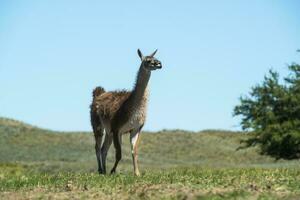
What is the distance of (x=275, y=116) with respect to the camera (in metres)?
44.1

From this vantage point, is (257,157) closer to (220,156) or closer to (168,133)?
(220,156)

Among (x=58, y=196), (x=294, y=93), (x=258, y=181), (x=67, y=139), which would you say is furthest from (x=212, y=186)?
(x=67, y=139)

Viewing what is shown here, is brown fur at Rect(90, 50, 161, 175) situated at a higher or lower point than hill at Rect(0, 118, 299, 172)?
lower

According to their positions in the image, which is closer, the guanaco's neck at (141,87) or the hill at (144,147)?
the guanaco's neck at (141,87)

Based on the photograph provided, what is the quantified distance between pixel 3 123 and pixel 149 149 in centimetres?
1544

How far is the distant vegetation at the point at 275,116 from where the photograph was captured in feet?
139

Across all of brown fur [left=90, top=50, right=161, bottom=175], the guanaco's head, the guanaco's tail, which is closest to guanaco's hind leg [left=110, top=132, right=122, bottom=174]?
brown fur [left=90, top=50, right=161, bottom=175]

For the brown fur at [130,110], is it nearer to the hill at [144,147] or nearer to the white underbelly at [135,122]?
the white underbelly at [135,122]

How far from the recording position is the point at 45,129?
6875 cm

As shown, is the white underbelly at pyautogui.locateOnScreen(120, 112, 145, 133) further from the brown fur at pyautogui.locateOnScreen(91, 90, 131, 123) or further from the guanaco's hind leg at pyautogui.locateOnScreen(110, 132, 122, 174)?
the brown fur at pyautogui.locateOnScreen(91, 90, 131, 123)

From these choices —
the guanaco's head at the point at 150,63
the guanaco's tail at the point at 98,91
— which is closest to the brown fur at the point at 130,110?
the guanaco's head at the point at 150,63

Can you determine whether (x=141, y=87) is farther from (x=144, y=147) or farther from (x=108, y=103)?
(x=144, y=147)

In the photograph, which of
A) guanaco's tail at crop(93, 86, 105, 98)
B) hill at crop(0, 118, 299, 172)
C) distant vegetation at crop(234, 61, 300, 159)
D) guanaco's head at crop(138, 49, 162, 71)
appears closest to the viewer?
guanaco's head at crop(138, 49, 162, 71)

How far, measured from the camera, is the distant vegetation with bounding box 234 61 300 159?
4231 cm
